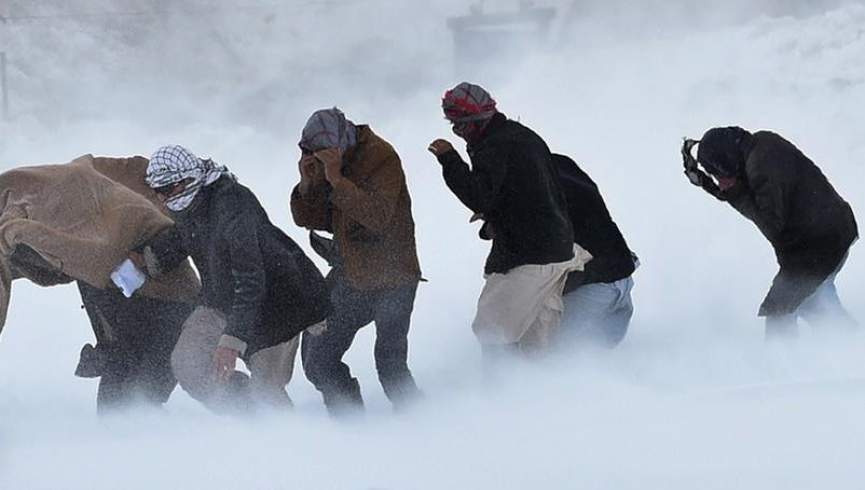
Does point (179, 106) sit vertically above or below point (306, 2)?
below

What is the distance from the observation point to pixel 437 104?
15539 millimetres

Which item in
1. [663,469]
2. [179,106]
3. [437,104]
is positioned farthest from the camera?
[179,106]

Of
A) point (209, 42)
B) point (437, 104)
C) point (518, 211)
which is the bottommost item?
point (518, 211)

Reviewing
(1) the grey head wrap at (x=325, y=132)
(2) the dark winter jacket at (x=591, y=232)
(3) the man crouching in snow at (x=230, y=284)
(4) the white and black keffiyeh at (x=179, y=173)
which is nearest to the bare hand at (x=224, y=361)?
(3) the man crouching in snow at (x=230, y=284)

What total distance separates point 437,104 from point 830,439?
1110 centimetres

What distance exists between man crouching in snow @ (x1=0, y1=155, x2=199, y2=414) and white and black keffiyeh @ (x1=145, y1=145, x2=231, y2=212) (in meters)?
0.33

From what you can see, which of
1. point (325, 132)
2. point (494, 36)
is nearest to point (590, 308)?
point (325, 132)

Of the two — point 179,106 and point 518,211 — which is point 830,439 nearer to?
point 518,211

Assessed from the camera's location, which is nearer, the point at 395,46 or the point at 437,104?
the point at 437,104

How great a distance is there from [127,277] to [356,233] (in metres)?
0.83

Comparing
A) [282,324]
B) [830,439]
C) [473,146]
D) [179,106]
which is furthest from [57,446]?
[179,106]

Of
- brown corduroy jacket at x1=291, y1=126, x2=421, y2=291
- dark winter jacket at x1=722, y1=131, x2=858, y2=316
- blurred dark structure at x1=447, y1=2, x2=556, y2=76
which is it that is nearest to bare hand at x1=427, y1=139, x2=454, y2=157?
brown corduroy jacket at x1=291, y1=126, x2=421, y2=291

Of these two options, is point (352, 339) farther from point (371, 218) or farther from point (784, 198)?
point (784, 198)

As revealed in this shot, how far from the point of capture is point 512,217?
5.37 m
